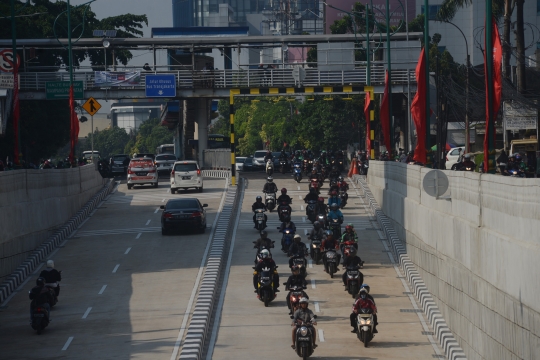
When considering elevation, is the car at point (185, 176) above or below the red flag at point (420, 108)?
below

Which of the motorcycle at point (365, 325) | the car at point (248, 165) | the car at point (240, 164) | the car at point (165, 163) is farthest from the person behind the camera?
the car at point (240, 164)

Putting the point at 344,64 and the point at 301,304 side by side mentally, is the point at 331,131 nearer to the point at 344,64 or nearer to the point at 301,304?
the point at 344,64

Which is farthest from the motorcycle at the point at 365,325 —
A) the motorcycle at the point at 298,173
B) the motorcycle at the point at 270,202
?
the motorcycle at the point at 298,173

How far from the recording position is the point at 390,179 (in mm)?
36812

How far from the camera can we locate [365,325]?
20.3 m

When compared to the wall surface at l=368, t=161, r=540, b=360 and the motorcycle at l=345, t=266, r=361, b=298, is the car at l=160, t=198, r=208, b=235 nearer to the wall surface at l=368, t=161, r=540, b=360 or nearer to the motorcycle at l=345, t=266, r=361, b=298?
the wall surface at l=368, t=161, r=540, b=360

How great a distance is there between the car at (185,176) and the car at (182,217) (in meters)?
12.2

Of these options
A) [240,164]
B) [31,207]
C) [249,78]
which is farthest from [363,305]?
[240,164]

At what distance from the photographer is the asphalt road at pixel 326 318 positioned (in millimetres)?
20141

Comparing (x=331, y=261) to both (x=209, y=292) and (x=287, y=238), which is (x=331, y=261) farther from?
(x=209, y=292)

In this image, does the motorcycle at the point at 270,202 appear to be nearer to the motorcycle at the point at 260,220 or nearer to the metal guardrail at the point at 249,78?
Answer: the motorcycle at the point at 260,220

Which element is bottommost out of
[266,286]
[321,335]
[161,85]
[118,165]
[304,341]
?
[321,335]

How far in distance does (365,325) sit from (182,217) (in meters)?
16.3

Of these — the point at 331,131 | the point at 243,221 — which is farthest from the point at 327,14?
the point at 243,221
